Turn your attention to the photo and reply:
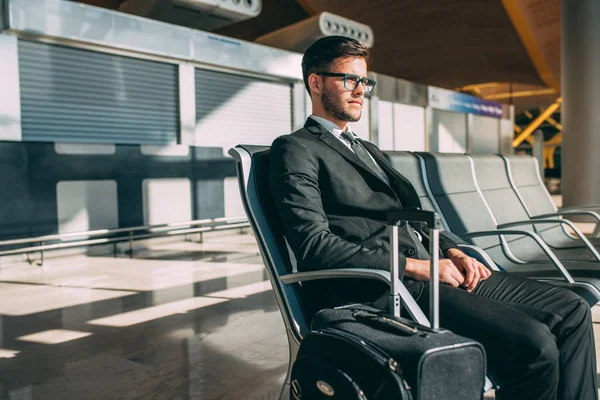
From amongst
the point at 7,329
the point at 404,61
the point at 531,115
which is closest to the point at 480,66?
the point at 404,61

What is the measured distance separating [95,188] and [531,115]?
116ft

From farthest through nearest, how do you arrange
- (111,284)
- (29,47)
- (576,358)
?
(29,47) → (111,284) → (576,358)

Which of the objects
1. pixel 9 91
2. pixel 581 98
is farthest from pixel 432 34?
pixel 9 91

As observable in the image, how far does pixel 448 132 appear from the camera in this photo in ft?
54.0

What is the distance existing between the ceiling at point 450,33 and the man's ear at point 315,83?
1252cm

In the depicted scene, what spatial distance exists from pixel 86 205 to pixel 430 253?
6.87 m

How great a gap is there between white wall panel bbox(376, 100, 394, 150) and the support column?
4250 millimetres

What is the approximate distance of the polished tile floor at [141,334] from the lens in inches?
106

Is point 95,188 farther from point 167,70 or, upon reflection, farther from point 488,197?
point 488,197

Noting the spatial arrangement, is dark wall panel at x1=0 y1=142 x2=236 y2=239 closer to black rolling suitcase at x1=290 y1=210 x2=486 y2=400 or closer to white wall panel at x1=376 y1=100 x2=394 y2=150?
white wall panel at x1=376 y1=100 x2=394 y2=150

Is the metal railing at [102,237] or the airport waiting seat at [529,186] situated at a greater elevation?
the airport waiting seat at [529,186]

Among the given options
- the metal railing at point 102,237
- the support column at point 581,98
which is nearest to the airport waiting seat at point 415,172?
the metal railing at point 102,237

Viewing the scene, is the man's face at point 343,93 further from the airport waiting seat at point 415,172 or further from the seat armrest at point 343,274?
the airport waiting seat at point 415,172

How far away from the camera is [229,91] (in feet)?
31.9
